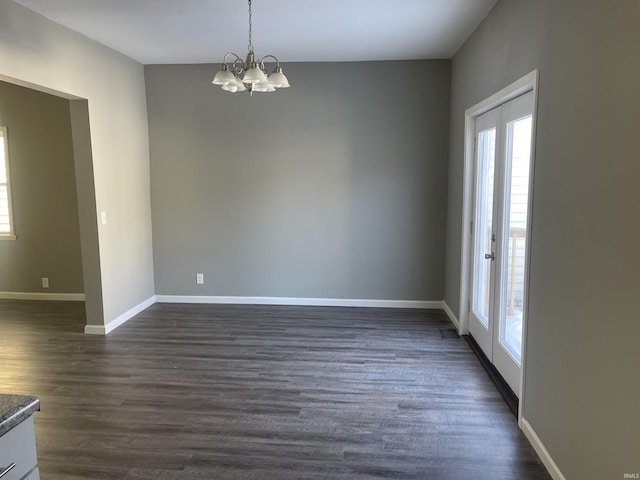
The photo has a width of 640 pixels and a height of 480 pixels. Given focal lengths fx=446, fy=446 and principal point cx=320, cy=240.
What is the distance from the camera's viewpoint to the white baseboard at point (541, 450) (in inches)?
87.8

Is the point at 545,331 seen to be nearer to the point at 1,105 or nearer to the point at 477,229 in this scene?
the point at 477,229

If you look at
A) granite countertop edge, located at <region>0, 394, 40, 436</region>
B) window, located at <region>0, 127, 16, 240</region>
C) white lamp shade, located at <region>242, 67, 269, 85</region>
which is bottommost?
granite countertop edge, located at <region>0, 394, 40, 436</region>

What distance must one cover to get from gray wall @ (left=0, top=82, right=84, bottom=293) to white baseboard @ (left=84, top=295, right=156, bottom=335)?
3.57 feet

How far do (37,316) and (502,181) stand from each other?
201 inches

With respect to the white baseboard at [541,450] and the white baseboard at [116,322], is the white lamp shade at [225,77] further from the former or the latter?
the white baseboard at [541,450]

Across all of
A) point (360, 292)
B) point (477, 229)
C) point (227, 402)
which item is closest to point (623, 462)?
point (227, 402)

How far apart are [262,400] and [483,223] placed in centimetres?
241

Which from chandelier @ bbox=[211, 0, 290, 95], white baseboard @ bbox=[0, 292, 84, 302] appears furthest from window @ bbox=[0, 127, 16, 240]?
chandelier @ bbox=[211, 0, 290, 95]

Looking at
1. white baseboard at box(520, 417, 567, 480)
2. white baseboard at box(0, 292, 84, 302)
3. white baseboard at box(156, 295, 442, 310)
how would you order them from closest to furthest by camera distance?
white baseboard at box(520, 417, 567, 480)
white baseboard at box(156, 295, 442, 310)
white baseboard at box(0, 292, 84, 302)

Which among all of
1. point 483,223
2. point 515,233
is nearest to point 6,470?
point 515,233

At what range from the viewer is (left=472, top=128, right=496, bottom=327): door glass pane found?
3762 mm

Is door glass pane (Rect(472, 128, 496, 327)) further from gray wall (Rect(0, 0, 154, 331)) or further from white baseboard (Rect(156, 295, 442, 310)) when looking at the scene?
gray wall (Rect(0, 0, 154, 331))

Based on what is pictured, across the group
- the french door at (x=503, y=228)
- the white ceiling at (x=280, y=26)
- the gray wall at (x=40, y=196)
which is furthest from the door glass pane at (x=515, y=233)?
the gray wall at (x=40, y=196)

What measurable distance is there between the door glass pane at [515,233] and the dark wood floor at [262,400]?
0.46 meters
